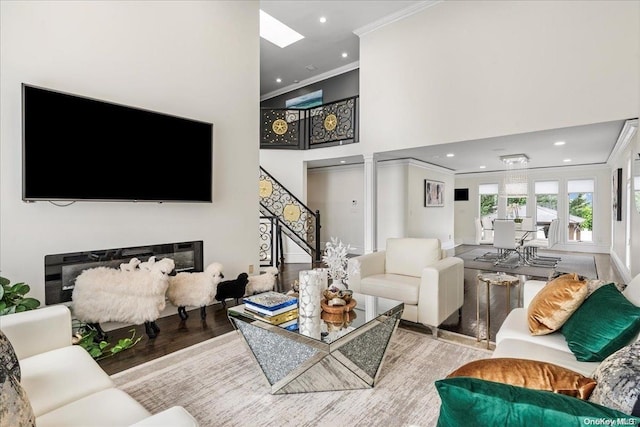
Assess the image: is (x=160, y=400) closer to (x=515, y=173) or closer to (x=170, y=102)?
(x=170, y=102)

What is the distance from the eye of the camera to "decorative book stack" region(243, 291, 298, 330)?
7.39 feet

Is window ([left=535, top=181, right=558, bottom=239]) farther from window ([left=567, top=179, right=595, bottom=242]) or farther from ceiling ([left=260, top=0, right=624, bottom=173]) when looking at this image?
ceiling ([left=260, top=0, right=624, bottom=173])

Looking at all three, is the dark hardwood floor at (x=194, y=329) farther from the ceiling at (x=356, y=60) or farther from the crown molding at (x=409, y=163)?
the crown molding at (x=409, y=163)

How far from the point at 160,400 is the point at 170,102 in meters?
3.08

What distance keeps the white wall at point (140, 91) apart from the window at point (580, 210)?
9.42 metres

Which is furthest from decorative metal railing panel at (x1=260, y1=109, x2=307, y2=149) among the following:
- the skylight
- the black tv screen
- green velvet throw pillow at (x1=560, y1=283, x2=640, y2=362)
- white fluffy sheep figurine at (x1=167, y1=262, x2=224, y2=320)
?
green velvet throw pillow at (x1=560, y1=283, x2=640, y2=362)

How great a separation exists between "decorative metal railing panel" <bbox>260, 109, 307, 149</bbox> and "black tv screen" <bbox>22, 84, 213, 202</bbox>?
12.4ft

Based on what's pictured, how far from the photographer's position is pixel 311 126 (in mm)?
7465

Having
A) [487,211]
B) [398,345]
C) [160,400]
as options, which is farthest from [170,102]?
[487,211]

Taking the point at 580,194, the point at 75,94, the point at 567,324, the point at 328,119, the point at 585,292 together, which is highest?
the point at 328,119

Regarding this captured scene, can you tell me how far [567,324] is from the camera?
197 centimetres

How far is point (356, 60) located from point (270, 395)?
7.46 metres

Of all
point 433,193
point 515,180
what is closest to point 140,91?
point 433,193

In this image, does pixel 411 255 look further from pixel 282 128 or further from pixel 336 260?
pixel 282 128
